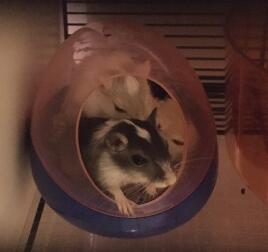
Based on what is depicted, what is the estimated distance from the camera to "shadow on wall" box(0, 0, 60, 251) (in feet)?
2.44

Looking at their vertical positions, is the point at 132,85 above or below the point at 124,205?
above

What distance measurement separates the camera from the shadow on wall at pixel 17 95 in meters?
0.74

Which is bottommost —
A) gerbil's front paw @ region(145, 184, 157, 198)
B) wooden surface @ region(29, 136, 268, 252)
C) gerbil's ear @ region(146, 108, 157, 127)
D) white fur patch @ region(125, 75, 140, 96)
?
wooden surface @ region(29, 136, 268, 252)

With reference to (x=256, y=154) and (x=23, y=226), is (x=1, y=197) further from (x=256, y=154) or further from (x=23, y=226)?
(x=256, y=154)

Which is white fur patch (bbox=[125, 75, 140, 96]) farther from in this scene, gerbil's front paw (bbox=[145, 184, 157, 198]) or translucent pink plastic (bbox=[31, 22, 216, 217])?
gerbil's front paw (bbox=[145, 184, 157, 198])

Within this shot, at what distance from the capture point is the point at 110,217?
774 millimetres

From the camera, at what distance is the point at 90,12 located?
1.02m

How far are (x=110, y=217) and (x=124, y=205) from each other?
0.02m

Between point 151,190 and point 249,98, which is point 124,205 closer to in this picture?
point 151,190

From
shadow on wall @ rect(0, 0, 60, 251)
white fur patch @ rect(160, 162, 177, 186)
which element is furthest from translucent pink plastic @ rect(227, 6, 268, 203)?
shadow on wall @ rect(0, 0, 60, 251)

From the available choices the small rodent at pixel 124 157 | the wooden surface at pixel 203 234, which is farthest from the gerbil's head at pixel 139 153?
the wooden surface at pixel 203 234

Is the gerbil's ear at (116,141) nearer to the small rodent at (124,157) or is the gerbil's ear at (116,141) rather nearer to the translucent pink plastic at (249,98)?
the small rodent at (124,157)

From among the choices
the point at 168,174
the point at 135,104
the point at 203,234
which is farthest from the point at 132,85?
the point at 203,234

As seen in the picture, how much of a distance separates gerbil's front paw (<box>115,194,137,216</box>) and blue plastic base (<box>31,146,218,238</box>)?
0.4 inches
